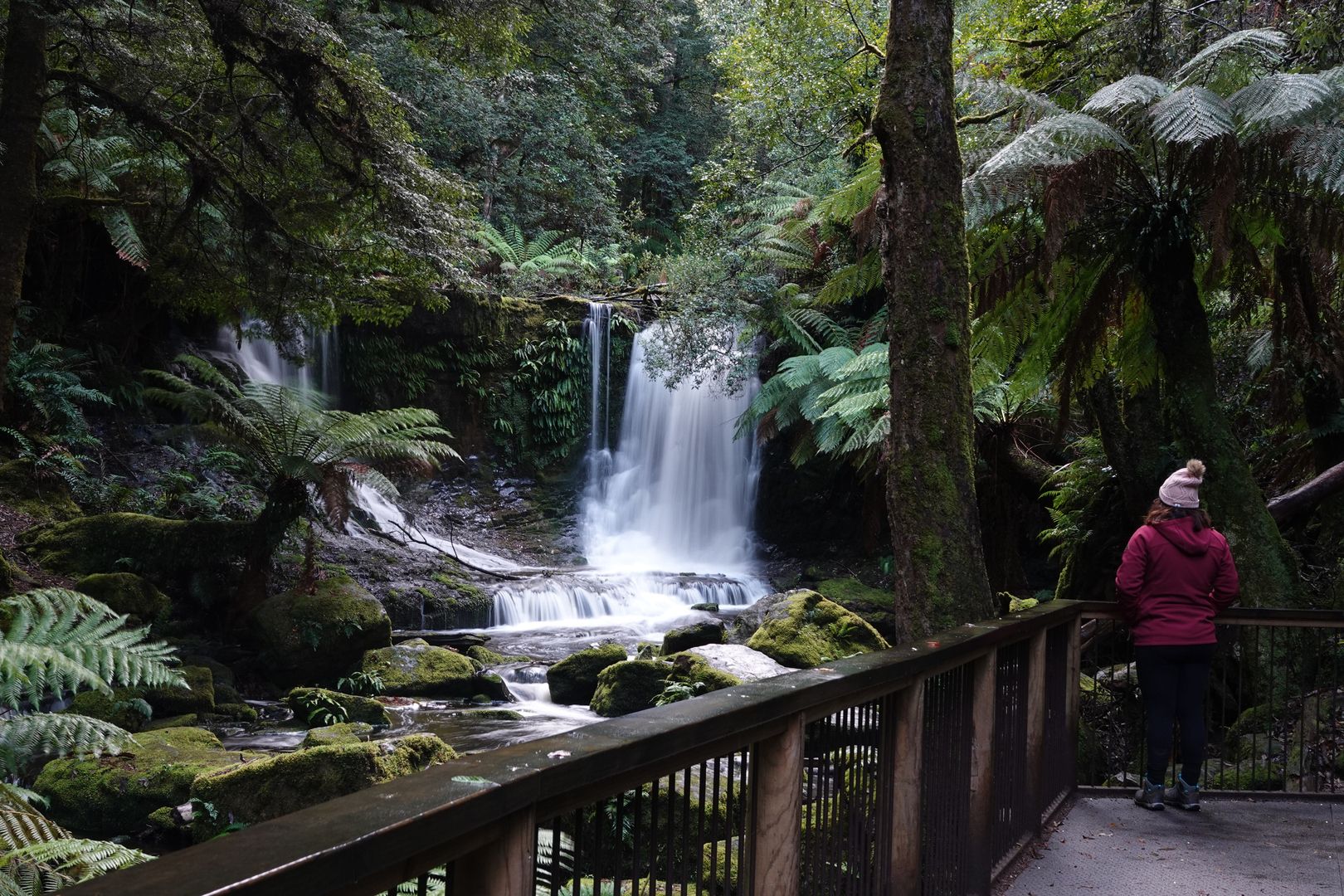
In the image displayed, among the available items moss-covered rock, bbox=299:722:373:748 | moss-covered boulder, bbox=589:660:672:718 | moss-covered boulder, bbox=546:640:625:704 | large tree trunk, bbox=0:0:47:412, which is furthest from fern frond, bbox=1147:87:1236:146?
large tree trunk, bbox=0:0:47:412

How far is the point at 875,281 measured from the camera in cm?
849

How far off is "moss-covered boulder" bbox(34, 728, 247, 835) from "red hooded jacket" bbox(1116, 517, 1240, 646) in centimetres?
560

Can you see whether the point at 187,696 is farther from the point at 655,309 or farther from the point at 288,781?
the point at 655,309

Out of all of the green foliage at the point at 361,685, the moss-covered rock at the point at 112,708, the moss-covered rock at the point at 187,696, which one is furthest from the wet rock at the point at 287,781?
the green foliage at the point at 361,685

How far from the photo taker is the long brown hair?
5.22 m

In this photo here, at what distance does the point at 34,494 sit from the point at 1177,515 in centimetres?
1221

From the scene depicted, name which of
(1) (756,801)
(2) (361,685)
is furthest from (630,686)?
(1) (756,801)

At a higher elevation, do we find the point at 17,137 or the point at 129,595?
the point at 17,137

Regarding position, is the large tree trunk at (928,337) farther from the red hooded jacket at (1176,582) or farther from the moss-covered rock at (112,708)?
the moss-covered rock at (112,708)

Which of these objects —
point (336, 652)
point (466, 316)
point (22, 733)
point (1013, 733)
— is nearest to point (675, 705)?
point (22, 733)

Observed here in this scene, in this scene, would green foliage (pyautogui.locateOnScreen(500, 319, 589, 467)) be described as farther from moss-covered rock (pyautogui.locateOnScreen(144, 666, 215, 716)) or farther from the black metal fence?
the black metal fence

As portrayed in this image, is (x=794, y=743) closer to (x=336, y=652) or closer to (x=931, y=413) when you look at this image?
(x=931, y=413)

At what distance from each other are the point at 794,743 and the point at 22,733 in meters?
2.51

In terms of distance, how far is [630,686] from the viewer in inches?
395
